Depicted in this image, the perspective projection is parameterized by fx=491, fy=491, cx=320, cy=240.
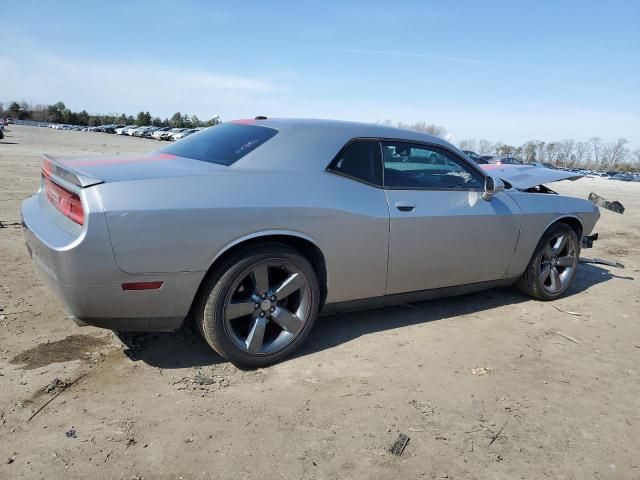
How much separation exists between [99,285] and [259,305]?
3.09 feet

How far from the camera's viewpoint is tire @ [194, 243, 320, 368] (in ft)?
9.58

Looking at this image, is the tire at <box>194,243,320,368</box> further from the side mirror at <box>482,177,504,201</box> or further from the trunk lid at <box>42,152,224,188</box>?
the side mirror at <box>482,177,504,201</box>

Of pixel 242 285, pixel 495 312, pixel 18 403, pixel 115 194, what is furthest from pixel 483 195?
pixel 18 403

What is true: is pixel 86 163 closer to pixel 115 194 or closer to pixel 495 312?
pixel 115 194

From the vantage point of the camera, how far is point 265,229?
2967mm

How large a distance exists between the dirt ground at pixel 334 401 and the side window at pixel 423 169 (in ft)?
3.83

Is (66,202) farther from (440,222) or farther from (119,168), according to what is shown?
(440,222)

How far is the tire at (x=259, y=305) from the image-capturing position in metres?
2.92

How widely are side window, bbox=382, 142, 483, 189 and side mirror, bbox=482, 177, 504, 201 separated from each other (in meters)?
0.11

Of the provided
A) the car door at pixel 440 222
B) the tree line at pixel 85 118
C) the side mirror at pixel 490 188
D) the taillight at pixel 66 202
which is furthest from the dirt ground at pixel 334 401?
the tree line at pixel 85 118

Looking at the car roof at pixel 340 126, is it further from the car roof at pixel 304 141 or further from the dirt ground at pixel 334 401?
the dirt ground at pixel 334 401

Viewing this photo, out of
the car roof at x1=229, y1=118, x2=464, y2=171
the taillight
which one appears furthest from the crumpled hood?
the taillight

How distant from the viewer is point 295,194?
122 inches

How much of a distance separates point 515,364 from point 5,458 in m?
3.09
